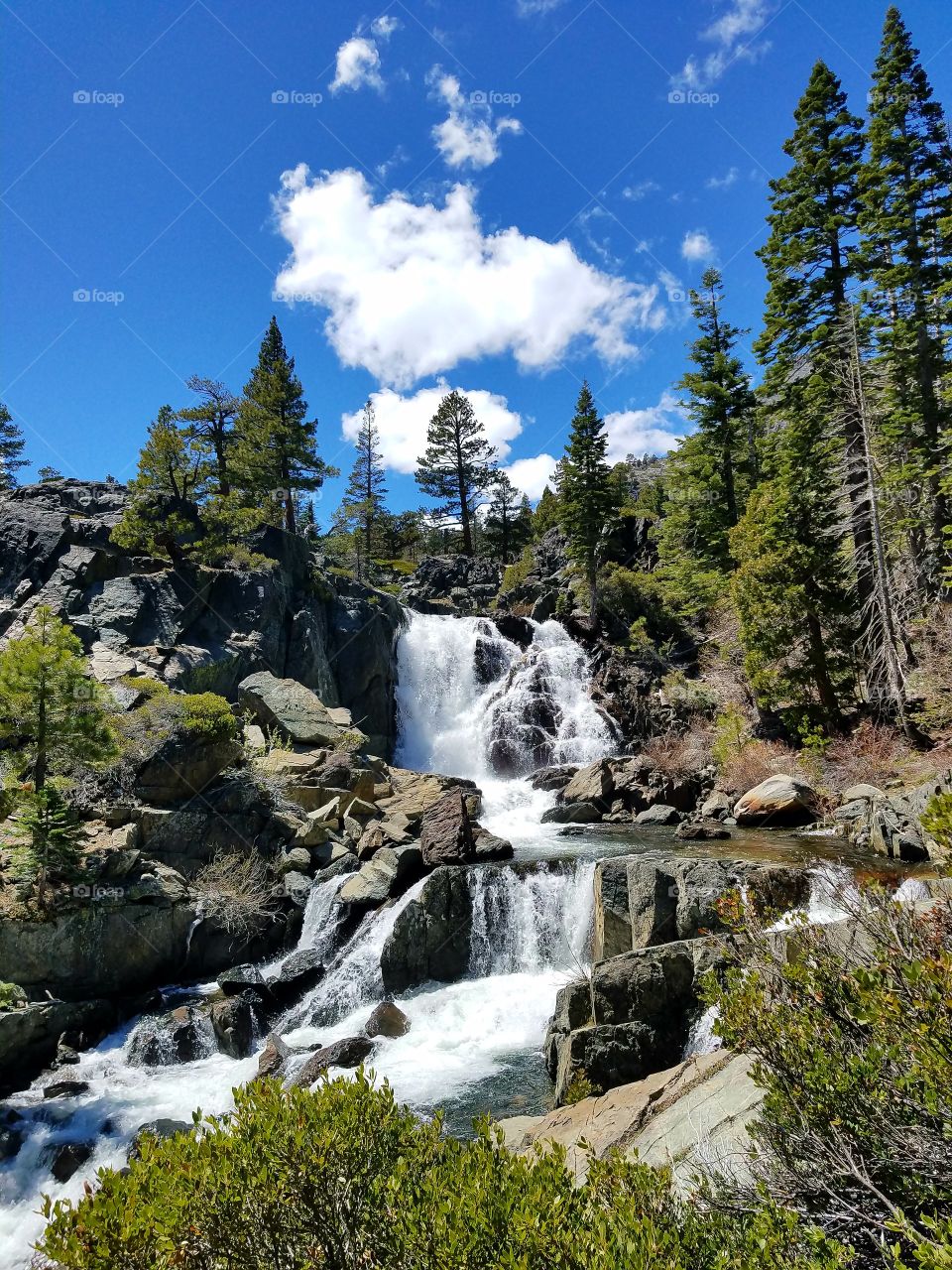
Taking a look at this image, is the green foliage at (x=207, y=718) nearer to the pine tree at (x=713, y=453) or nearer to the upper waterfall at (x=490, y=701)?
the upper waterfall at (x=490, y=701)

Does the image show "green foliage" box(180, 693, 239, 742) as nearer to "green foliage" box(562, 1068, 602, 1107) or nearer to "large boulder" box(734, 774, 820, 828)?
"green foliage" box(562, 1068, 602, 1107)

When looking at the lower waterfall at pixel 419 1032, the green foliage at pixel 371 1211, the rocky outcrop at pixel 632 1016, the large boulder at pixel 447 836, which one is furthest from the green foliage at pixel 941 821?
the large boulder at pixel 447 836

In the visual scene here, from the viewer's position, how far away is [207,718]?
16750 mm

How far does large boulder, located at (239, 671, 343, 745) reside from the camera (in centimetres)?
2170

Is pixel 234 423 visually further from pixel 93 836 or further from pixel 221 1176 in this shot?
pixel 221 1176

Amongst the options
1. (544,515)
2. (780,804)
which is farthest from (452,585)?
(780,804)

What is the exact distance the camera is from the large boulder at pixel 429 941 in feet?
42.9

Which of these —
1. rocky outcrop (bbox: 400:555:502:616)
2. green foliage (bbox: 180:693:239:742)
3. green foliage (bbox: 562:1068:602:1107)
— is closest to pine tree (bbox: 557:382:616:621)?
rocky outcrop (bbox: 400:555:502:616)

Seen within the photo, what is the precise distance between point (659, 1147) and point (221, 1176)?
13.2 ft

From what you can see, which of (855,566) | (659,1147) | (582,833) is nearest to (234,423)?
(582,833)

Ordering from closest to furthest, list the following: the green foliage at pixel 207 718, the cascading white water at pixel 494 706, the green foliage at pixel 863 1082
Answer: the green foliage at pixel 863 1082
the green foliage at pixel 207 718
the cascading white water at pixel 494 706

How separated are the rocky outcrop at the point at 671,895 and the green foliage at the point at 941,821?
247 inches

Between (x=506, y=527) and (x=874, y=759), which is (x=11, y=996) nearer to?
(x=874, y=759)

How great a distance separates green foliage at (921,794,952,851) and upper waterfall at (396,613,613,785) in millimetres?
23601
